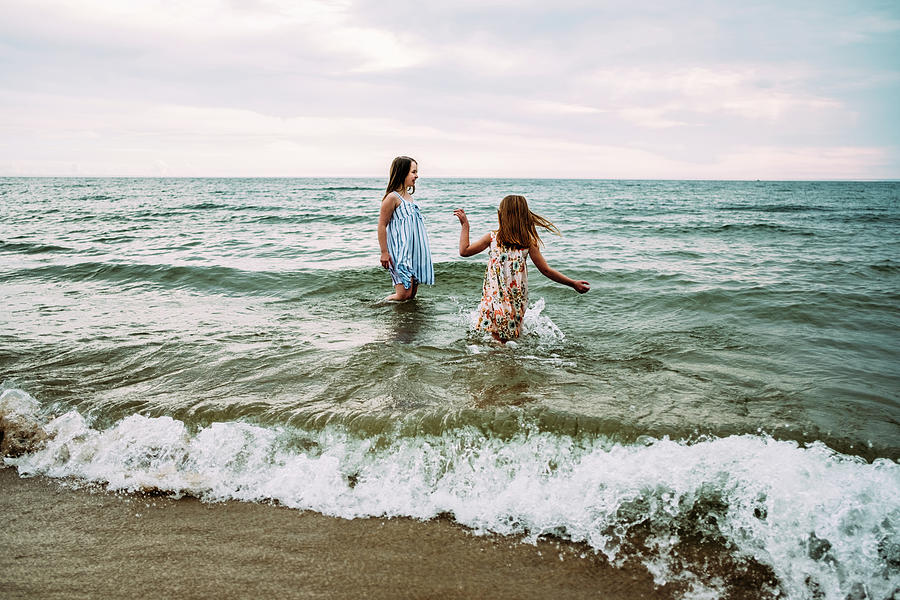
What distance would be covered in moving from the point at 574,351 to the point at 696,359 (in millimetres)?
1114

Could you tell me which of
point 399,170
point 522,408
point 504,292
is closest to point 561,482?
point 522,408

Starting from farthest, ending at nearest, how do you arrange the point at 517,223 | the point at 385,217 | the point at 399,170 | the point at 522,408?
the point at 385,217, the point at 399,170, the point at 517,223, the point at 522,408

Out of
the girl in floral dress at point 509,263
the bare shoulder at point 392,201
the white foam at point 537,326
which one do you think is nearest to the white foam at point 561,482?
the girl in floral dress at point 509,263

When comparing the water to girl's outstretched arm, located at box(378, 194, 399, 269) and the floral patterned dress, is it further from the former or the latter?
girl's outstretched arm, located at box(378, 194, 399, 269)

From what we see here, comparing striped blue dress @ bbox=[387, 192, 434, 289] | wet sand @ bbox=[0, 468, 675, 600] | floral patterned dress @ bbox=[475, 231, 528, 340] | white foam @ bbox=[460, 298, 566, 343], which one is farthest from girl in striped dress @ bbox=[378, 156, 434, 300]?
wet sand @ bbox=[0, 468, 675, 600]

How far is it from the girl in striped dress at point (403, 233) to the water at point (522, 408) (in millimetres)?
431

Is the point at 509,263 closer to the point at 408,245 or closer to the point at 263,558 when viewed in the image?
the point at 408,245

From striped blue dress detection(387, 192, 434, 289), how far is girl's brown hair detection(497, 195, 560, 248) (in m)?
2.01

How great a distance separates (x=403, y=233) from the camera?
6.75 metres

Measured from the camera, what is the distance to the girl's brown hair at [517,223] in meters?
4.78

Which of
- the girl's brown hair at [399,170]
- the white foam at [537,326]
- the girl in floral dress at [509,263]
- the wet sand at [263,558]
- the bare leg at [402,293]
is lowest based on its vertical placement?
the wet sand at [263,558]

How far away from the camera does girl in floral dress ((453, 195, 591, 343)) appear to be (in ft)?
15.9

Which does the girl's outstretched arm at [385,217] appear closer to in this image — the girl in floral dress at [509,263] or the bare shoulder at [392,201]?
the bare shoulder at [392,201]

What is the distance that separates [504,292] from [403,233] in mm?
2037
